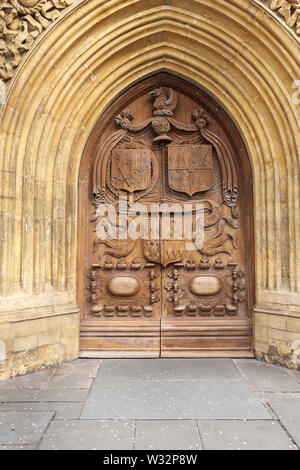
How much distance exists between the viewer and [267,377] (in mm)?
3744

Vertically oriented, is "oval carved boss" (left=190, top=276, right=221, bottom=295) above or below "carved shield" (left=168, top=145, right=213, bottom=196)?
below

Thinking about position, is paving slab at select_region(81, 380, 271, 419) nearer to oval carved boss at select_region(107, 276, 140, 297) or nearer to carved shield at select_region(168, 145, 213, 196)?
oval carved boss at select_region(107, 276, 140, 297)

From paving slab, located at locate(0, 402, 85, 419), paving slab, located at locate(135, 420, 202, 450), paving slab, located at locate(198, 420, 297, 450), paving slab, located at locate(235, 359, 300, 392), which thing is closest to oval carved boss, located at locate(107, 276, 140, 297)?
paving slab, located at locate(235, 359, 300, 392)

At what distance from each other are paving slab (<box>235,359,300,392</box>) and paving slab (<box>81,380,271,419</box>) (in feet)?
0.68

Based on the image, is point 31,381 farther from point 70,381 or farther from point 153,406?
point 153,406

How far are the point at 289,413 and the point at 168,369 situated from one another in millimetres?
1493

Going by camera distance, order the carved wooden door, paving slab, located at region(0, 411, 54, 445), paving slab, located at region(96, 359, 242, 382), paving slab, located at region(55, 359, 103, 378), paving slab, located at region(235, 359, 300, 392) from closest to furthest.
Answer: paving slab, located at region(0, 411, 54, 445) < paving slab, located at region(235, 359, 300, 392) < paving slab, located at region(96, 359, 242, 382) < paving slab, located at region(55, 359, 103, 378) < the carved wooden door

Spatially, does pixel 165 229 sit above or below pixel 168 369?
above

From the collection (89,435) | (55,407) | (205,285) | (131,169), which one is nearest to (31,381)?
(55,407)

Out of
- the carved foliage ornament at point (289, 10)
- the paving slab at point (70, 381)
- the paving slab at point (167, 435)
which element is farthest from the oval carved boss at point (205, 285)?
the carved foliage ornament at point (289, 10)

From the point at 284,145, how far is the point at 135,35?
2.57 m

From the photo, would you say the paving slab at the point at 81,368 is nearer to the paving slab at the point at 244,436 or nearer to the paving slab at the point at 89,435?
the paving slab at the point at 89,435

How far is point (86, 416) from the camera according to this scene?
2805 millimetres

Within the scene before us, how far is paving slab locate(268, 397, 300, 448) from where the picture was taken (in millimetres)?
2554
